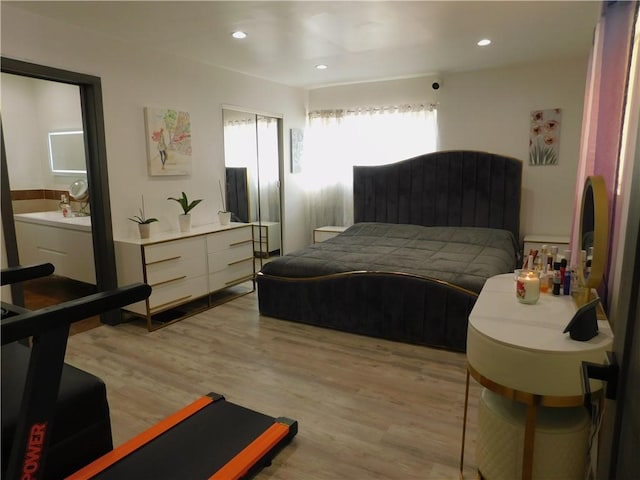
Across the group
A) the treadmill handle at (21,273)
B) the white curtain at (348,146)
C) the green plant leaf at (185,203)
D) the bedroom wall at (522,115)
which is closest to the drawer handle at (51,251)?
the green plant leaf at (185,203)

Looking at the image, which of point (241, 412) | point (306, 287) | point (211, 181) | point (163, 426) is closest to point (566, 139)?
point (306, 287)

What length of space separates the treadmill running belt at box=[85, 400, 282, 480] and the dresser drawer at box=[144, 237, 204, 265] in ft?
5.43

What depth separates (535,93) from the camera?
14.8 ft

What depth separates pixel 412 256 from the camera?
374cm

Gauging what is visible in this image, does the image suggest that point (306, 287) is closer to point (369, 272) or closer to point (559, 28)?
point (369, 272)

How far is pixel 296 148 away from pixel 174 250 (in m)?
2.64

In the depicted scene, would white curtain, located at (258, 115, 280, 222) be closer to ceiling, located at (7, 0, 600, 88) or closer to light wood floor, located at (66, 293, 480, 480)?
ceiling, located at (7, 0, 600, 88)

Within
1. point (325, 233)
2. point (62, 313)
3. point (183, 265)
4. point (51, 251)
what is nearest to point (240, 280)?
point (183, 265)

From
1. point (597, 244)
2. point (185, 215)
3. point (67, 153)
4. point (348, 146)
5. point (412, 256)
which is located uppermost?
point (348, 146)

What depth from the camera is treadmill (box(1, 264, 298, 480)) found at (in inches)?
43.9

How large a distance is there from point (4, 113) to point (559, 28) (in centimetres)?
574

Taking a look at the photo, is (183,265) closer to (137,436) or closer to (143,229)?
(143,229)

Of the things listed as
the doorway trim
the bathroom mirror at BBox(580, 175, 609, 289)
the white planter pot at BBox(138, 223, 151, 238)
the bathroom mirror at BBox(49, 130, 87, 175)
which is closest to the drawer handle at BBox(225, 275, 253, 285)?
the white planter pot at BBox(138, 223, 151, 238)

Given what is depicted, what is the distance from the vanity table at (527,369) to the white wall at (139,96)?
321 centimetres
